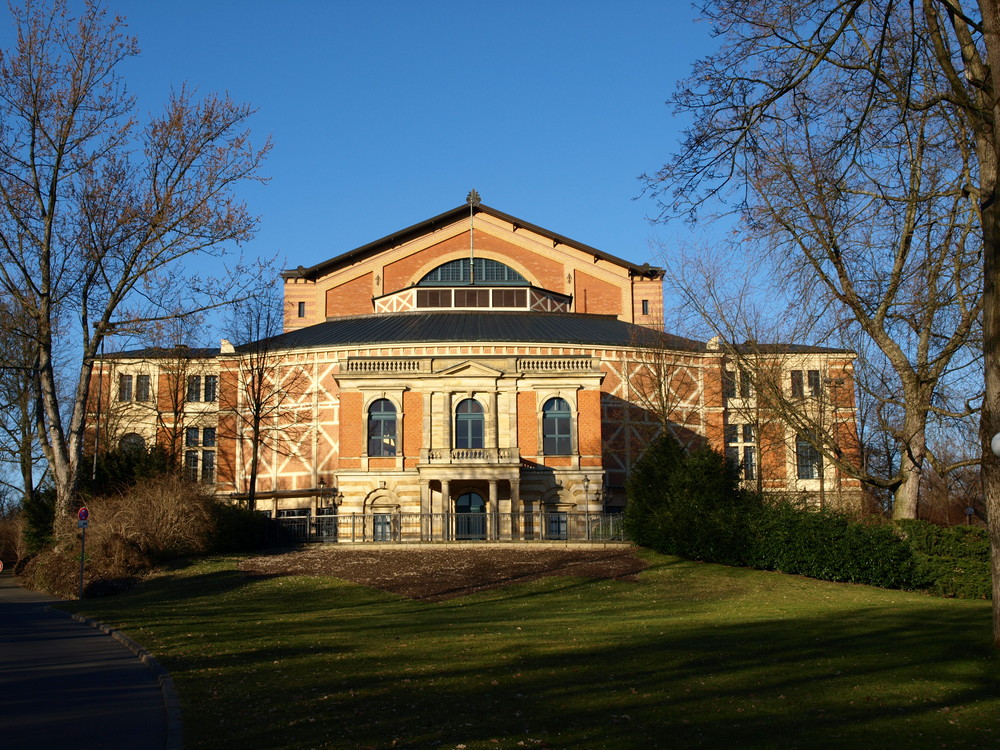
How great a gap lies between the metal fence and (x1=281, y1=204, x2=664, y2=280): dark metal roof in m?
24.6

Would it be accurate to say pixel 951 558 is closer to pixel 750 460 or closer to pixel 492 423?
pixel 492 423

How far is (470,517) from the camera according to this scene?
3997 centimetres

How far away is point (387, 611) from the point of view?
2050cm

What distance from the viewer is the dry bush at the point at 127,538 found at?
2770 cm

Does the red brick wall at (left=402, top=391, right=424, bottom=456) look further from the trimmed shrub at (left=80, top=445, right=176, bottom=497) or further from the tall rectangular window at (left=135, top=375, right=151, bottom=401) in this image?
the tall rectangular window at (left=135, top=375, right=151, bottom=401)

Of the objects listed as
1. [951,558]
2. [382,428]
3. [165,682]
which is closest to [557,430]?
[382,428]

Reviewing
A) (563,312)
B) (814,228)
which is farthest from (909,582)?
(563,312)

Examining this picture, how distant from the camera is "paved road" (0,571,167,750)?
9281 millimetres

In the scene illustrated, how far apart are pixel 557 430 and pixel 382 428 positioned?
771 cm

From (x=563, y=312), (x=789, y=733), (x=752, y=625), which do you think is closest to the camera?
(x=789, y=733)

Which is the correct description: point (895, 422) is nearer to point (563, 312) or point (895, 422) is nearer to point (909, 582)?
point (909, 582)

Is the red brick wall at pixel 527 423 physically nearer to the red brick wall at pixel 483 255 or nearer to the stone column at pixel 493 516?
the stone column at pixel 493 516

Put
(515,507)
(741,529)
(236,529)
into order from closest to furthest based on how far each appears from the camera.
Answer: (741,529) → (236,529) → (515,507)

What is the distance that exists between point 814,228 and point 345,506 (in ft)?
85.2
